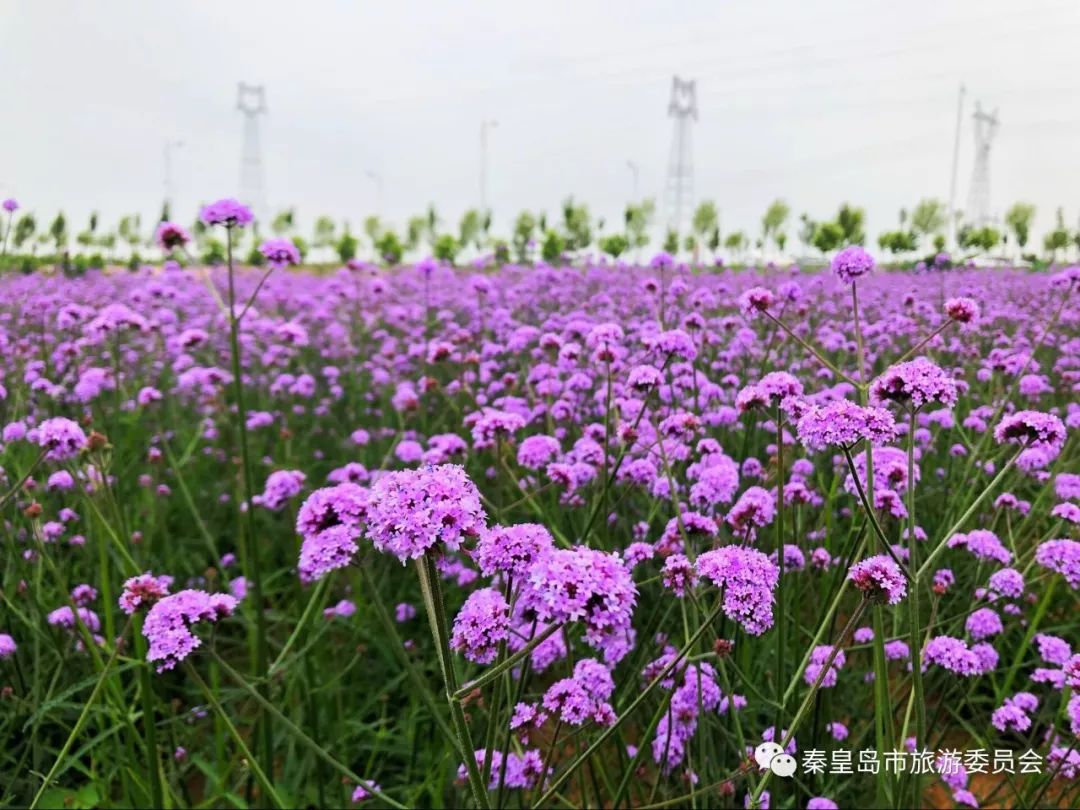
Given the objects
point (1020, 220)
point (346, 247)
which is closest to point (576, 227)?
point (346, 247)

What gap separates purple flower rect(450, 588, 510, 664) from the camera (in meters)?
1.16

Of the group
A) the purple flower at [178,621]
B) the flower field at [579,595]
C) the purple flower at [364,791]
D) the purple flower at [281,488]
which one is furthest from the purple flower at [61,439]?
the purple flower at [364,791]

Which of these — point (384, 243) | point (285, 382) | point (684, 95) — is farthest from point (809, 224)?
point (684, 95)

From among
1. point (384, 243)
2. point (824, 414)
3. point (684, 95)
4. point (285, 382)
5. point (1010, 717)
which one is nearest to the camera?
point (824, 414)

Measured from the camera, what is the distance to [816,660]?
2.05m

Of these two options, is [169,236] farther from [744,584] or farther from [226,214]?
[744,584]

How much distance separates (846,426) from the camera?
137 cm

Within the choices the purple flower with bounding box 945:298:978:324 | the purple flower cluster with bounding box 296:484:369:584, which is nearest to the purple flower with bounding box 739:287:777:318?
the purple flower with bounding box 945:298:978:324

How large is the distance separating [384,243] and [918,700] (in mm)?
45267

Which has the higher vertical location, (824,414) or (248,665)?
(824,414)

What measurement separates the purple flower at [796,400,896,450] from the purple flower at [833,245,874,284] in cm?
76

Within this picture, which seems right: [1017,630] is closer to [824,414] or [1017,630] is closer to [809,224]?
[824,414]

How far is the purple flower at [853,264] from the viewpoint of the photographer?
2053 mm

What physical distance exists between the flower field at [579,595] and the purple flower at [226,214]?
1 cm
